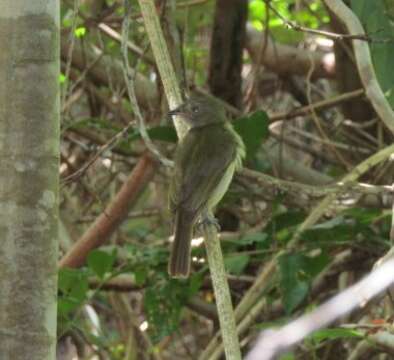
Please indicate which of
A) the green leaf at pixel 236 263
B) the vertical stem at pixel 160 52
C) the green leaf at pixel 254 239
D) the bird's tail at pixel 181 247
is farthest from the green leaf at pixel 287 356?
the vertical stem at pixel 160 52

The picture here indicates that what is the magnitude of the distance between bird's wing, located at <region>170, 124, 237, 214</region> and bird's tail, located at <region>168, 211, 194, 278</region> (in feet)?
0.16

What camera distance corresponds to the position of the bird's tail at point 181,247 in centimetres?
412

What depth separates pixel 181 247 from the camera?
420 cm

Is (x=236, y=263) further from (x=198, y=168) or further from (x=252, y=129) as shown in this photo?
(x=252, y=129)

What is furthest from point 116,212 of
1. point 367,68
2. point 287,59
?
point 367,68

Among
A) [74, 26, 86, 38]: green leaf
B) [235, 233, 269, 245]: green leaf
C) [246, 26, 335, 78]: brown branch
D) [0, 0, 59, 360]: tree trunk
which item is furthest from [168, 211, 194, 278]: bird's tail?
[246, 26, 335, 78]: brown branch

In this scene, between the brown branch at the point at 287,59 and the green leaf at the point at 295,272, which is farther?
the brown branch at the point at 287,59

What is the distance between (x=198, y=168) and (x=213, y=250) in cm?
139

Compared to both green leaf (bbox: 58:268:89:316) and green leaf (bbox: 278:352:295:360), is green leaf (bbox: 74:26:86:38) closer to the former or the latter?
green leaf (bbox: 58:268:89:316)

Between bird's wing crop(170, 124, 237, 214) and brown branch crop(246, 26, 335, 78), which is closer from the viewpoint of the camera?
bird's wing crop(170, 124, 237, 214)

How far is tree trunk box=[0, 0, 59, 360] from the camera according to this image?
8.24 feet

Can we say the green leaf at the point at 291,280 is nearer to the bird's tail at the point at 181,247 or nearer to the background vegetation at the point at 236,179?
the background vegetation at the point at 236,179

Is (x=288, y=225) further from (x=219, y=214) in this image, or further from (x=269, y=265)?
(x=219, y=214)

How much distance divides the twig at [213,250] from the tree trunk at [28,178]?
1.67ft
